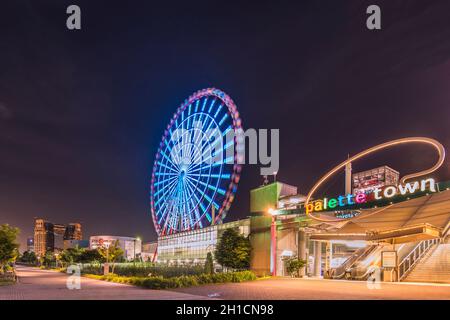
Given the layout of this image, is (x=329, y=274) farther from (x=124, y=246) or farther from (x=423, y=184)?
(x=124, y=246)

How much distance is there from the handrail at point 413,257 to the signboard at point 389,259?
75 centimetres

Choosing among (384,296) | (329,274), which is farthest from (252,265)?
(384,296)

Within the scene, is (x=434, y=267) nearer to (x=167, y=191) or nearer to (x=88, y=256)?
(x=167, y=191)


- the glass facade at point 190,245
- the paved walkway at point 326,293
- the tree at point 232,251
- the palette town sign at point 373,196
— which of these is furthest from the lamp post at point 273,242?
the paved walkway at point 326,293

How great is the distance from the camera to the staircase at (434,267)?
25.1 metres

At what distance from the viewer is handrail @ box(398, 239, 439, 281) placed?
27091 mm

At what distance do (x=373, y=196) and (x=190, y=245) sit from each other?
45247 mm

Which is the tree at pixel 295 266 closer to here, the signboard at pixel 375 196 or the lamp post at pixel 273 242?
the lamp post at pixel 273 242

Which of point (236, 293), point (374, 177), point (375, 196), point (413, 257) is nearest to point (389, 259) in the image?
point (413, 257)

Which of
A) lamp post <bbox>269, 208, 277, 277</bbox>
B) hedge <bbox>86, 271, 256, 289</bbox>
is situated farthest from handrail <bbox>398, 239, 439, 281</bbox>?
lamp post <bbox>269, 208, 277, 277</bbox>

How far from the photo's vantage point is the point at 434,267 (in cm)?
2592
